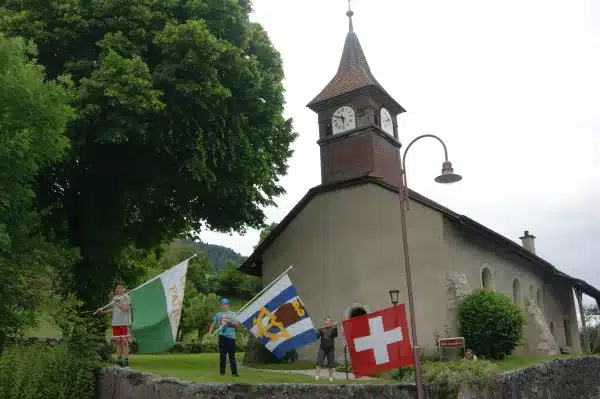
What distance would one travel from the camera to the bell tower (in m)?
22.6

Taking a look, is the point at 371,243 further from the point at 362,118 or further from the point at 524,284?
the point at 524,284

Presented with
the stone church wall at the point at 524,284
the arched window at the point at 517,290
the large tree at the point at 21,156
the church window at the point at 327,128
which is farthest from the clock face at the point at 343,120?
the large tree at the point at 21,156

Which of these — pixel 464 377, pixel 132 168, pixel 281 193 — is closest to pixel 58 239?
pixel 132 168

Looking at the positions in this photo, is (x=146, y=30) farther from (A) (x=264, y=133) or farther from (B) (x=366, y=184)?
(B) (x=366, y=184)

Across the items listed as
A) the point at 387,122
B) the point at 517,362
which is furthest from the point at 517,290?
the point at 387,122

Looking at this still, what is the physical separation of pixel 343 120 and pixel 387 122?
2205 millimetres

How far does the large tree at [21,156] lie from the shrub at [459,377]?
10.0m

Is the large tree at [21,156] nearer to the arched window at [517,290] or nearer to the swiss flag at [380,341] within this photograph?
the swiss flag at [380,341]

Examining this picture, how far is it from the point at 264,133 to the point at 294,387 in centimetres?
1040

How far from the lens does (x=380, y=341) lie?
45.9ft

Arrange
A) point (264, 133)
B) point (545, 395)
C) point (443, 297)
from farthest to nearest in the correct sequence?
point (264, 133)
point (443, 297)
point (545, 395)

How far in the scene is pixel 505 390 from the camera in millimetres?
14000

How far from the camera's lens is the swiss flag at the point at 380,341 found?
1373 cm

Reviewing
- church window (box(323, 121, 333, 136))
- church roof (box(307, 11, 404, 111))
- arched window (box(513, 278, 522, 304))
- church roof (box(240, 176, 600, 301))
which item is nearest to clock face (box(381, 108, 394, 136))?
church roof (box(307, 11, 404, 111))
